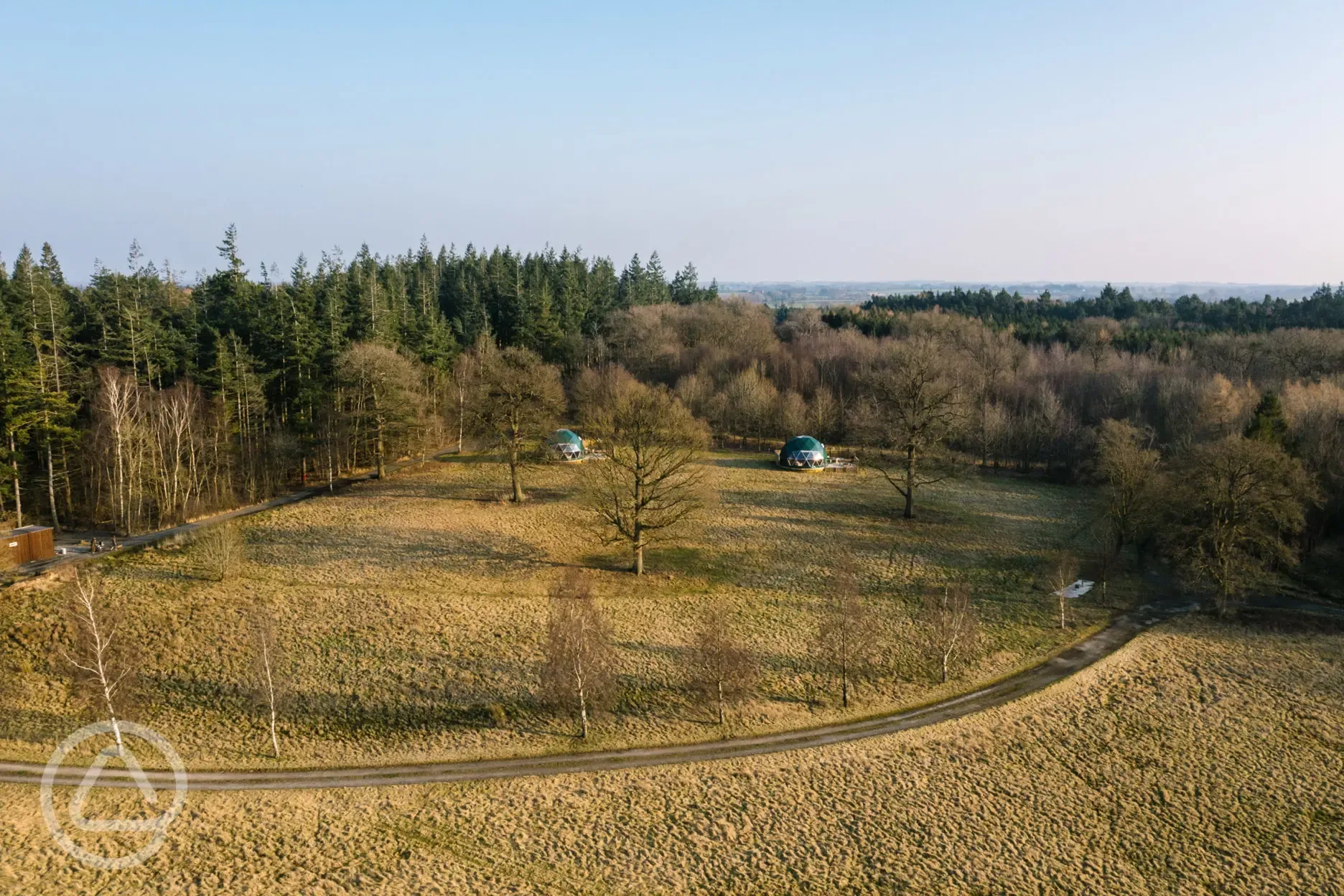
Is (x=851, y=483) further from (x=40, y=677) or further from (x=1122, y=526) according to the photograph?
(x=40, y=677)

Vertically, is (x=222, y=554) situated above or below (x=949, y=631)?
above

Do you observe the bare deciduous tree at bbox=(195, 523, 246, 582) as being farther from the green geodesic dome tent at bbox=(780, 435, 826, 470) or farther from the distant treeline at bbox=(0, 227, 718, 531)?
the green geodesic dome tent at bbox=(780, 435, 826, 470)

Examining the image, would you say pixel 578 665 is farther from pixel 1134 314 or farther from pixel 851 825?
pixel 1134 314

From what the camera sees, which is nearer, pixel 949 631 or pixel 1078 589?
pixel 949 631

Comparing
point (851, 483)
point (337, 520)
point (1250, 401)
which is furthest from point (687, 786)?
point (1250, 401)

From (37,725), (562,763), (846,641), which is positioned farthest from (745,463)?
(37,725)

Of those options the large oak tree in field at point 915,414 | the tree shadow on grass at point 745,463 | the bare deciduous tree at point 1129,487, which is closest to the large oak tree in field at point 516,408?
the tree shadow on grass at point 745,463

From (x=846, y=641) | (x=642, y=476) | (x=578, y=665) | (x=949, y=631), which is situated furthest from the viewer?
(x=642, y=476)

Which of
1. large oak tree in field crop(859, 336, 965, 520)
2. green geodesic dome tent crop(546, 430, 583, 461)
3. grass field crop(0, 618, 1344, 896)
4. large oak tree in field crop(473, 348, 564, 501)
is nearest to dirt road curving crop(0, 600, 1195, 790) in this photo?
grass field crop(0, 618, 1344, 896)
